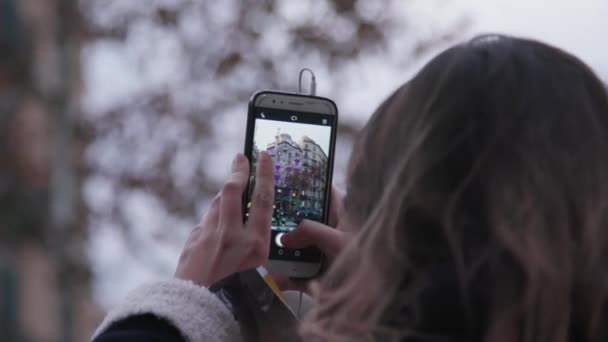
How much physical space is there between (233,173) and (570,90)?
0.48 m

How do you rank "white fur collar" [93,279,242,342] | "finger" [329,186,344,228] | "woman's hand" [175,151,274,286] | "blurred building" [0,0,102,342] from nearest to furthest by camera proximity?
"white fur collar" [93,279,242,342]
"woman's hand" [175,151,274,286]
"finger" [329,186,344,228]
"blurred building" [0,0,102,342]

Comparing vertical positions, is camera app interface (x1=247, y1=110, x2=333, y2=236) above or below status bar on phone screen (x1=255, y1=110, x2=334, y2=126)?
below

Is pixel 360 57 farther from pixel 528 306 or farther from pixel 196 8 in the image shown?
pixel 528 306

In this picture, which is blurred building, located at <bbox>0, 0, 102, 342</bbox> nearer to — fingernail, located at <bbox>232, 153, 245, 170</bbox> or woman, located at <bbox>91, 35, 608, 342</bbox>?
fingernail, located at <bbox>232, 153, 245, 170</bbox>

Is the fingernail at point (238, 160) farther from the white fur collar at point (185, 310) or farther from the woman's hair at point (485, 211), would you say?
the woman's hair at point (485, 211)

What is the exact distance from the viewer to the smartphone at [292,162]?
1.20 m

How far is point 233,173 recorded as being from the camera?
116cm

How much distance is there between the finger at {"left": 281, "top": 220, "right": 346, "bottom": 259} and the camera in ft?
3.80

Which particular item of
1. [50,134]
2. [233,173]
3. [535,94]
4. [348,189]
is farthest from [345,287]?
[50,134]

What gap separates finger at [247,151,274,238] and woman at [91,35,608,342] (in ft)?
0.77

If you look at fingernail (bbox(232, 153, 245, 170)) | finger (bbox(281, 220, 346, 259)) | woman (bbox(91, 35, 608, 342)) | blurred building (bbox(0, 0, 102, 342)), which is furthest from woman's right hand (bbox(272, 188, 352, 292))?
blurred building (bbox(0, 0, 102, 342))

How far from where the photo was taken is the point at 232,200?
112 centimetres

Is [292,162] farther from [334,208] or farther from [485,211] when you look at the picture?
[485,211]

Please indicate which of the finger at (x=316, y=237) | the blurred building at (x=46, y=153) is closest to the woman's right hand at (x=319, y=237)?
the finger at (x=316, y=237)
